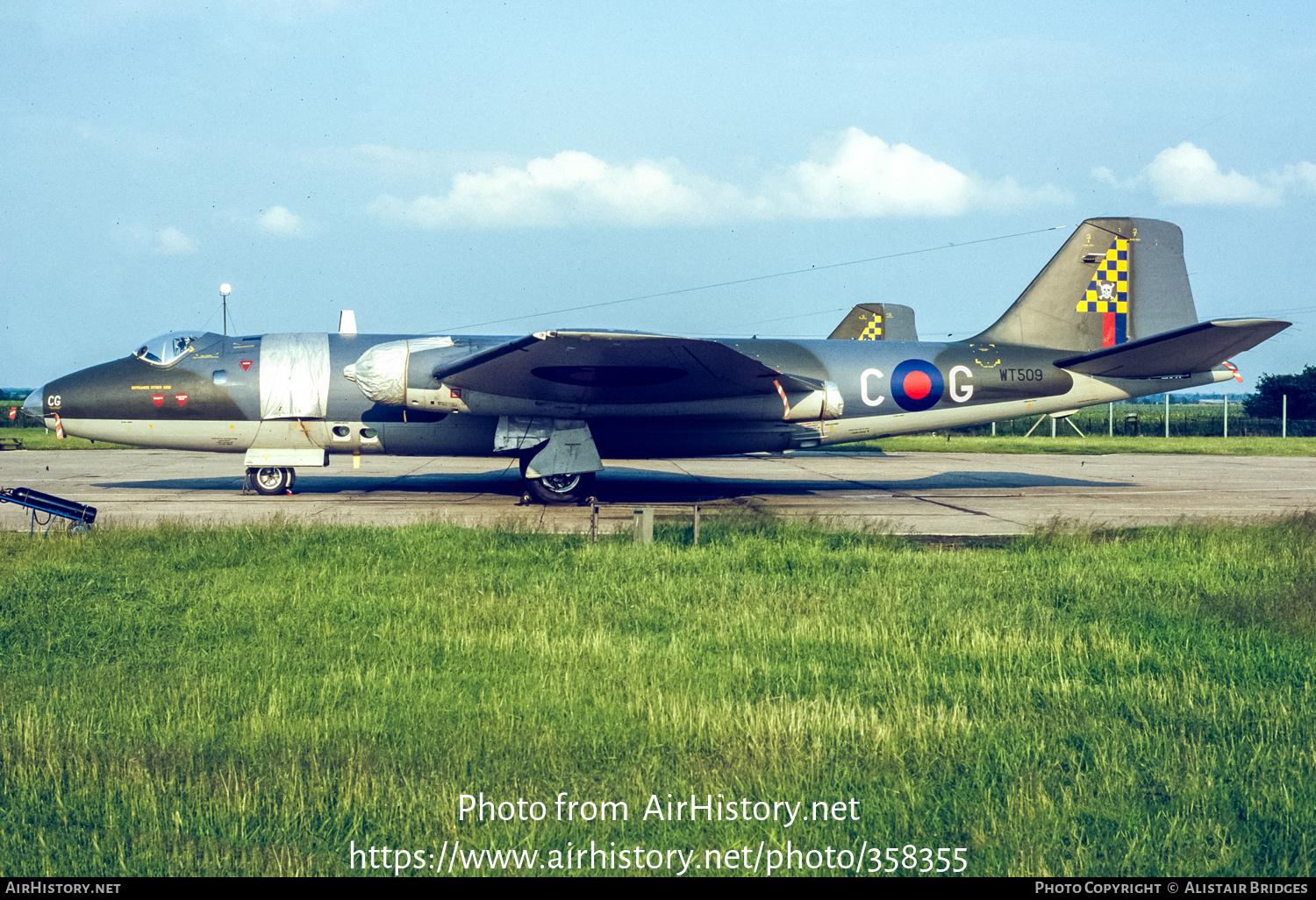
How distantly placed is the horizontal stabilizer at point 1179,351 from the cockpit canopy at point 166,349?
59.0 ft

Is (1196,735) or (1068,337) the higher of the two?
(1068,337)

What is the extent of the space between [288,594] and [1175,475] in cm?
2426

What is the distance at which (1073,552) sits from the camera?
11375mm

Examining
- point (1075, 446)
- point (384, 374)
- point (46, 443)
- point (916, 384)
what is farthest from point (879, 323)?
point (46, 443)

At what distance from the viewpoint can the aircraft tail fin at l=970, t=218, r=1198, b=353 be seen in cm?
1981

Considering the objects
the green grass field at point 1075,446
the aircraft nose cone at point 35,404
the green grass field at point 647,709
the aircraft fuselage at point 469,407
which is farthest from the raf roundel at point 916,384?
the aircraft nose cone at point 35,404

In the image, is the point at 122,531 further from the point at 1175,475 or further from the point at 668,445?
the point at 1175,475

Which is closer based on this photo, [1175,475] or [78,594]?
[78,594]

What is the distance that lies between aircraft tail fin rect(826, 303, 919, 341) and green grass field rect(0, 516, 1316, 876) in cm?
2351

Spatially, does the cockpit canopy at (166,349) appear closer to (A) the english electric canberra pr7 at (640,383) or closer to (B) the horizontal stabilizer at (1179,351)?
(A) the english electric canberra pr7 at (640,383)

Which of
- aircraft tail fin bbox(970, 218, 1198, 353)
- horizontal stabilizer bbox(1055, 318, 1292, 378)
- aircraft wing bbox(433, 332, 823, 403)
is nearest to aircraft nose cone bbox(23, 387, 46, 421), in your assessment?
aircraft wing bbox(433, 332, 823, 403)

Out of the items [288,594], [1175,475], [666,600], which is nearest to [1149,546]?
[666,600]

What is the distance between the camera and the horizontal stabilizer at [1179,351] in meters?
16.5

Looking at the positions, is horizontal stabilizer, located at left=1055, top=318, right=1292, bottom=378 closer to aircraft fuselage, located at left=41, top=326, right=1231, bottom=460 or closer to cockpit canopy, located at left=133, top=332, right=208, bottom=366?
aircraft fuselage, located at left=41, top=326, right=1231, bottom=460
